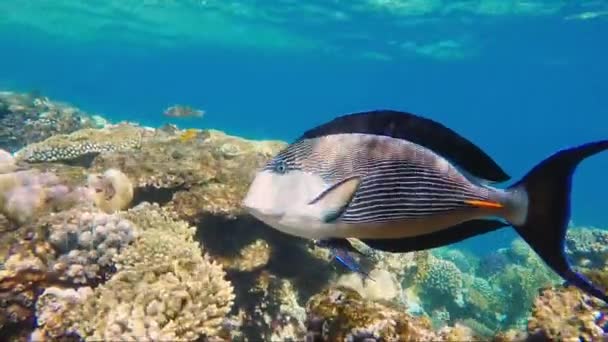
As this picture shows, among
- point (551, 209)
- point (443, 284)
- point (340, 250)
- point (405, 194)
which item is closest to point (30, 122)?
point (443, 284)

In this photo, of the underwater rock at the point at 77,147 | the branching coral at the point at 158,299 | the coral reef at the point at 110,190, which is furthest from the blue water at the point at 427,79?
the branching coral at the point at 158,299

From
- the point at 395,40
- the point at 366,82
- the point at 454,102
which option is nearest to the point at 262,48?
the point at 395,40

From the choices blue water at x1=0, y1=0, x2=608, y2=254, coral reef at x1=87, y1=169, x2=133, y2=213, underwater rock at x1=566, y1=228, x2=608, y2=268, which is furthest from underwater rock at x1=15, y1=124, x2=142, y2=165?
blue water at x1=0, y1=0, x2=608, y2=254

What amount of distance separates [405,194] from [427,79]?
216ft

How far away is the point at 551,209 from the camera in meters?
1.69

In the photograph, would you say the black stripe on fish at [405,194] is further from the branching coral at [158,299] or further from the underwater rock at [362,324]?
the branching coral at [158,299]

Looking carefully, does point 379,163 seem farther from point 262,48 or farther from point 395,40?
point 262,48

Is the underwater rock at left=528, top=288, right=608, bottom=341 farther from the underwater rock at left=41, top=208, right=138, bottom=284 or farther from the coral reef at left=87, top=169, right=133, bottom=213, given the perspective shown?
the coral reef at left=87, top=169, right=133, bottom=213

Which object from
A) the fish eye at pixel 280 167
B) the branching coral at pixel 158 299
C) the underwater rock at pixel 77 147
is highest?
the underwater rock at pixel 77 147

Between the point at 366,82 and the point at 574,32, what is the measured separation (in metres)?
44.4

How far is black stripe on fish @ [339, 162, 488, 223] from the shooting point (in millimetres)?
1776

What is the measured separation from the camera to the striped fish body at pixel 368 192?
1.74 meters

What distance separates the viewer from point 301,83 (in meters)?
88.9

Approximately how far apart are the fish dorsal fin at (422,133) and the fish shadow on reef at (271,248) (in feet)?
11.7
